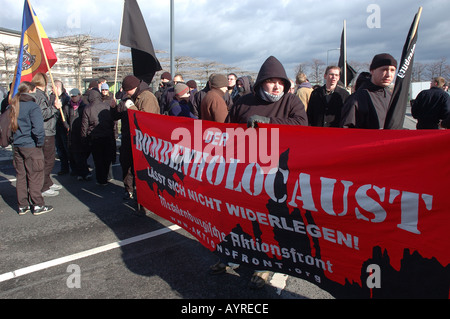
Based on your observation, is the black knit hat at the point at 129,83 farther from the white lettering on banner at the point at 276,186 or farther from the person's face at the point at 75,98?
the person's face at the point at 75,98

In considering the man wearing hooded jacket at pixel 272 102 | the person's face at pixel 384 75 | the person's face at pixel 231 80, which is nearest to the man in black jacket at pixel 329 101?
the person's face at pixel 384 75

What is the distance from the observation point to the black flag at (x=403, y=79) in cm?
251

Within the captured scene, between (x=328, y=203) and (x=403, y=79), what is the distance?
1.24m

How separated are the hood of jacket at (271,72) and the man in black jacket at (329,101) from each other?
5.30ft

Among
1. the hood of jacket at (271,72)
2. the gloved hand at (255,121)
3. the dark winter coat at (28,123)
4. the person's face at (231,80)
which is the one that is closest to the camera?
the gloved hand at (255,121)

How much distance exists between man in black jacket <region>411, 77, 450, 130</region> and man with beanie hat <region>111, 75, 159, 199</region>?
4.59 m

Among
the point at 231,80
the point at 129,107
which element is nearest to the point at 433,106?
the point at 231,80

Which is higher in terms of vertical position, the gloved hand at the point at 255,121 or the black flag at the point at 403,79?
the black flag at the point at 403,79

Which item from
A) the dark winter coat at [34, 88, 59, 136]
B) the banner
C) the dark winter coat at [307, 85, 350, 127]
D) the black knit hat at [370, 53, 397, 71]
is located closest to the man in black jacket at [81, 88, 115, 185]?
the dark winter coat at [34, 88, 59, 136]

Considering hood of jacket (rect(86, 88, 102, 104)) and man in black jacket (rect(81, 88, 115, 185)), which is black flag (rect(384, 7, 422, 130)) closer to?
man in black jacket (rect(81, 88, 115, 185))

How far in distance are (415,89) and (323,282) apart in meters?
41.1

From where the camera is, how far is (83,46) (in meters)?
21.8

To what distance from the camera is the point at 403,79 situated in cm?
255

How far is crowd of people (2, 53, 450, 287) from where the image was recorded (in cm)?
303
